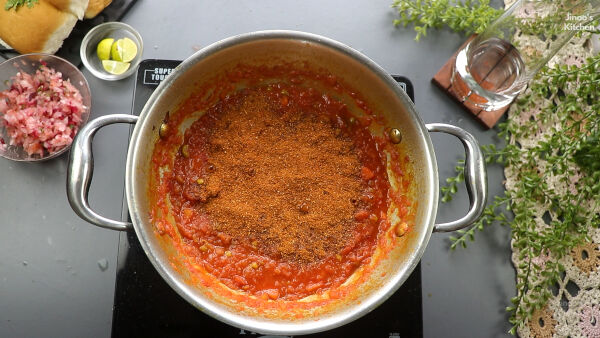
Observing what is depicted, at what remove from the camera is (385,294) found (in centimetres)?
129

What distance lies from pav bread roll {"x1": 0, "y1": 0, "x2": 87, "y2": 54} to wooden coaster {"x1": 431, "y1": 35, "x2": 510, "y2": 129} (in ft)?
4.47

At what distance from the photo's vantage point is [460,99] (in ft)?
5.68

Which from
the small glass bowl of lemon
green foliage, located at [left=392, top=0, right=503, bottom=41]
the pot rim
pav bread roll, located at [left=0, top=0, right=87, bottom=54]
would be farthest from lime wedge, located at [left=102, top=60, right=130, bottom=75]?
green foliage, located at [left=392, top=0, right=503, bottom=41]

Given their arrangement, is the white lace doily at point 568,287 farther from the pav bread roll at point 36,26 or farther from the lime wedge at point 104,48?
the pav bread roll at point 36,26

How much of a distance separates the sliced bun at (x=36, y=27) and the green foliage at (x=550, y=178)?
1521 mm

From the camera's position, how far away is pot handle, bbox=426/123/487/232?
1.32m

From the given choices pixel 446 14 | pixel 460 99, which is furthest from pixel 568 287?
pixel 446 14

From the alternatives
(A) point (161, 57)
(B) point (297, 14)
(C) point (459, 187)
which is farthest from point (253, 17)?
(C) point (459, 187)

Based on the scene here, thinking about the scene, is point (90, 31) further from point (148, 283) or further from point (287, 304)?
point (287, 304)

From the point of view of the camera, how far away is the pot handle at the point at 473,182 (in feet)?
4.34

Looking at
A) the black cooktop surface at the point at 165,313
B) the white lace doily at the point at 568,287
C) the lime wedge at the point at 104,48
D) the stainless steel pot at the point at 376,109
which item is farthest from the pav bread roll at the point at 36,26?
the white lace doily at the point at 568,287

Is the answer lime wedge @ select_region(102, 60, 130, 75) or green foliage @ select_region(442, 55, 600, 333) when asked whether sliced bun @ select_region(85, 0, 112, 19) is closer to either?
lime wedge @ select_region(102, 60, 130, 75)

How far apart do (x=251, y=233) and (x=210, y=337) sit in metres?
0.38

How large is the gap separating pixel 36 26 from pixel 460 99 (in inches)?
61.8
